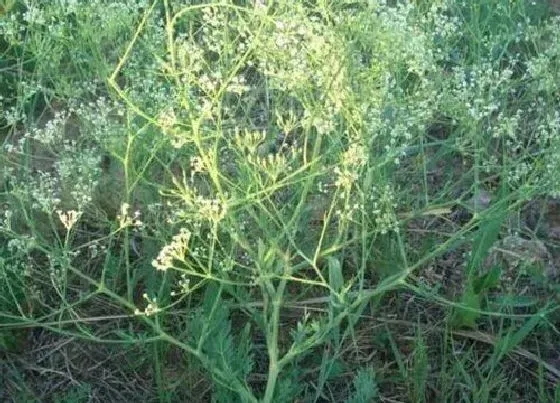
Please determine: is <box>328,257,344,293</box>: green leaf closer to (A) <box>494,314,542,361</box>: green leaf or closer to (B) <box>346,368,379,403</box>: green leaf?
(B) <box>346,368,379,403</box>: green leaf

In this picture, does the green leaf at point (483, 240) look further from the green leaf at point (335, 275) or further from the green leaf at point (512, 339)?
the green leaf at point (335, 275)

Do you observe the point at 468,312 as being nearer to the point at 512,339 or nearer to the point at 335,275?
the point at 512,339

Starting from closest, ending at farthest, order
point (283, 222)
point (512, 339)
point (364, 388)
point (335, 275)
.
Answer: point (283, 222), point (335, 275), point (364, 388), point (512, 339)

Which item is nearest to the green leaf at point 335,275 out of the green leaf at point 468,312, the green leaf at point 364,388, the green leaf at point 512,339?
the green leaf at point 364,388

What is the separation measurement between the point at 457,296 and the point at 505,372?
25 centimetres

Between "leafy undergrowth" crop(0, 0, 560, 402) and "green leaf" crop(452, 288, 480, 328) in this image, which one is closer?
"leafy undergrowth" crop(0, 0, 560, 402)

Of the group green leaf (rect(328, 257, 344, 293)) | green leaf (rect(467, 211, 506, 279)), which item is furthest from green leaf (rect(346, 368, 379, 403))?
green leaf (rect(467, 211, 506, 279))

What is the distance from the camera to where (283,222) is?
2.25 m

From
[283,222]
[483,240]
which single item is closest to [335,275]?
[283,222]

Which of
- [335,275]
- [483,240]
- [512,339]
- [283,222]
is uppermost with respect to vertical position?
[283,222]

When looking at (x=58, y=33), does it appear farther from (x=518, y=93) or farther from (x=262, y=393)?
(x=518, y=93)

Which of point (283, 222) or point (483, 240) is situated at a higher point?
point (283, 222)

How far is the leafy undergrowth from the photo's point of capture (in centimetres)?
229

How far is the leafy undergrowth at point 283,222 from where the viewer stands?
2289mm
